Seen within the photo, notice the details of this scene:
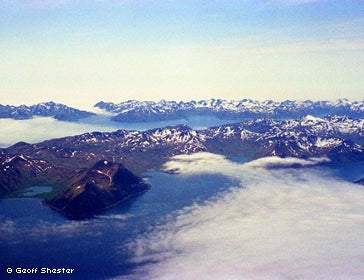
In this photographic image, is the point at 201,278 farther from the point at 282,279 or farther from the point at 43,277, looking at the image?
the point at 43,277

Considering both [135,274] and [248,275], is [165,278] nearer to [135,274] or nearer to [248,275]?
[135,274]

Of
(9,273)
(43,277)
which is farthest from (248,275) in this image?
(9,273)

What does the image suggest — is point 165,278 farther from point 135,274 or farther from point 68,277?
point 68,277

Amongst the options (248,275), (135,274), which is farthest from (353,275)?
(135,274)

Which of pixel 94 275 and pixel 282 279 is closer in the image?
pixel 282 279

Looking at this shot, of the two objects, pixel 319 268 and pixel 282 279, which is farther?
pixel 319 268

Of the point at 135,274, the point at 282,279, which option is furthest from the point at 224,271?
the point at 135,274

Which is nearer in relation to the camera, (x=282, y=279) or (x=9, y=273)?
(x=282, y=279)
